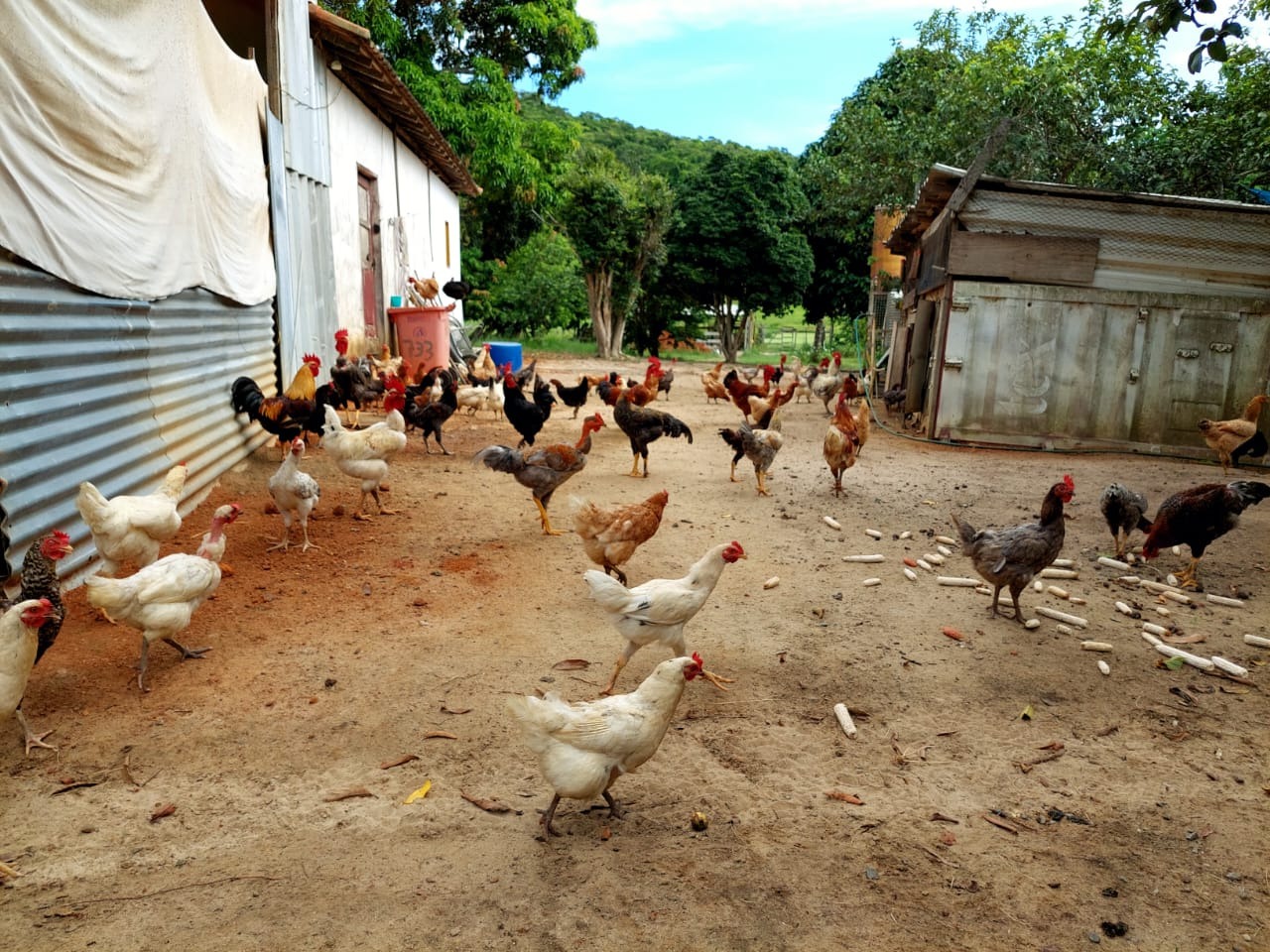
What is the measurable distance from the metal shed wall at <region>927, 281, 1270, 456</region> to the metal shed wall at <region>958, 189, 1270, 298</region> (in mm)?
267

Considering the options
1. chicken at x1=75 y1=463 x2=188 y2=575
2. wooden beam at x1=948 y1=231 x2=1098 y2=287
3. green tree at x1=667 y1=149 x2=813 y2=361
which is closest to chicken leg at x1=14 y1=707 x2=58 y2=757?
chicken at x1=75 y1=463 x2=188 y2=575

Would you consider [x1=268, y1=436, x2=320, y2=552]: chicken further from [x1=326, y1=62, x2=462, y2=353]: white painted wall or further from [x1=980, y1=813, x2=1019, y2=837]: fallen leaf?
[x1=326, y1=62, x2=462, y2=353]: white painted wall

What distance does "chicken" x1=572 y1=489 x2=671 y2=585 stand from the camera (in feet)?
17.3

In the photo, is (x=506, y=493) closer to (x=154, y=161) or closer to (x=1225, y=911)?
(x=154, y=161)

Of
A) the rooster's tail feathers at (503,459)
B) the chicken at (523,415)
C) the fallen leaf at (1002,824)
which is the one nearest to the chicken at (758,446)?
the chicken at (523,415)

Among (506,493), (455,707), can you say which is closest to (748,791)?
(455,707)

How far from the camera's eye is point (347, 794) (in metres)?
3.18

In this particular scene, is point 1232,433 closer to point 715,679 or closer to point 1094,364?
point 1094,364

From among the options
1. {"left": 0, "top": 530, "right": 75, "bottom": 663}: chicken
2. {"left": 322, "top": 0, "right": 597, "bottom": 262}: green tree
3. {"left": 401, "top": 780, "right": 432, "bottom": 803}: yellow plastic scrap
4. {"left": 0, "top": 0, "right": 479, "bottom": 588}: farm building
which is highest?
{"left": 322, "top": 0, "right": 597, "bottom": 262}: green tree

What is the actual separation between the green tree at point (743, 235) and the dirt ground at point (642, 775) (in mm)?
23892

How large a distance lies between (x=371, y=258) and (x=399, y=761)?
1440cm

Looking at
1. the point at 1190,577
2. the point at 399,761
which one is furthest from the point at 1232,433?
the point at 399,761

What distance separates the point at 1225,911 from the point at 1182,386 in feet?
35.3

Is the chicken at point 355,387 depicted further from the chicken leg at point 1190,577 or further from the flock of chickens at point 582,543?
the chicken leg at point 1190,577
